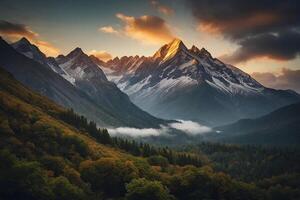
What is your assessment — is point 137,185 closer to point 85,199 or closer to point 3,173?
point 85,199

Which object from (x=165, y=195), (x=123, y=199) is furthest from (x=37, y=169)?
(x=165, y=195)

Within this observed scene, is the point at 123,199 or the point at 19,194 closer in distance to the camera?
the point at 19,194

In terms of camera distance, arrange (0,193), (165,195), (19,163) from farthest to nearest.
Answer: (165,195), (19,163), (0,193)

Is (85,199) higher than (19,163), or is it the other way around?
(19,163)

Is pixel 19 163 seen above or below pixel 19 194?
above

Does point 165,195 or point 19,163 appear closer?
point 19,163

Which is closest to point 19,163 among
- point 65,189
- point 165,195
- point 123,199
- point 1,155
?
point 1,155

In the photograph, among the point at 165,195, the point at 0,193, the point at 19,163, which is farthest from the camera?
the point at 165,195

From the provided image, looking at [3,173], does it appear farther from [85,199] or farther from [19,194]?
[85,199]
